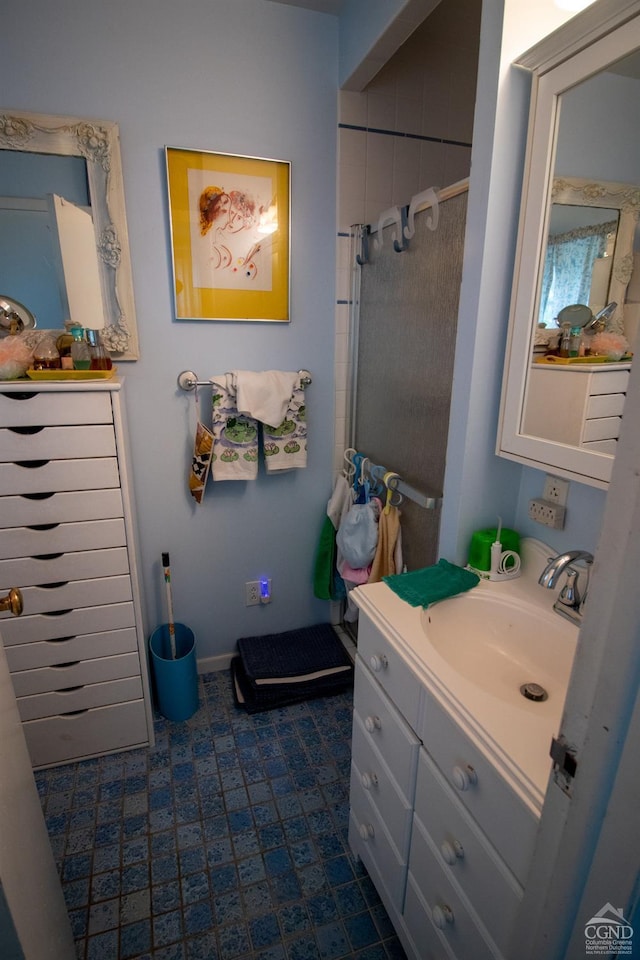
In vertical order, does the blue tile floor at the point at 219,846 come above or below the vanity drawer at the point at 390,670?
below

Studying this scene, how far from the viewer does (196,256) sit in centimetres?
167

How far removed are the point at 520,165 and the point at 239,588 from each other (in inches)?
70.2

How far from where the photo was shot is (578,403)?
986 mm

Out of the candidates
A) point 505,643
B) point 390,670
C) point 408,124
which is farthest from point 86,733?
point 408,124

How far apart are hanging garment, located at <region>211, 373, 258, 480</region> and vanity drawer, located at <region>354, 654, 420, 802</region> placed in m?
0.91

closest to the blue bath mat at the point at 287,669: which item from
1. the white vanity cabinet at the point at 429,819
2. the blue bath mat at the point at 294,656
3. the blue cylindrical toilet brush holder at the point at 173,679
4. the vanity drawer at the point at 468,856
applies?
the blue bath mat at the point at 294,656

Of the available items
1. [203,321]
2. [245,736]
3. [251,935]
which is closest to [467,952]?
[251,935]

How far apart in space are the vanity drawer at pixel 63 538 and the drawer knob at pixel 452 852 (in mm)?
1192

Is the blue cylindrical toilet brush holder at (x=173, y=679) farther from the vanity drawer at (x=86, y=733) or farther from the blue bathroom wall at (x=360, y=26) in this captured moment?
the blue bathroom wall at (x=360, y=26)

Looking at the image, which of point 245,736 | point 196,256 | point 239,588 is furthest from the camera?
point 239,588

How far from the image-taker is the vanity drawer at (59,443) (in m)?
1.33

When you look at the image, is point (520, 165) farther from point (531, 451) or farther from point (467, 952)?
point (467, 952)

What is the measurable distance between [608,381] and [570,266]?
0.87 feet

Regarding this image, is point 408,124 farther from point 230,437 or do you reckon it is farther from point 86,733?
point 86,733
